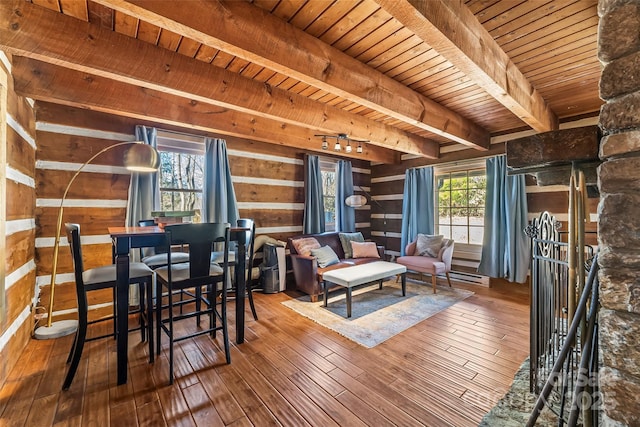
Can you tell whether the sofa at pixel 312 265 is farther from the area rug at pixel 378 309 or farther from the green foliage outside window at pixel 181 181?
the green foliage outside window at pixel 181 181

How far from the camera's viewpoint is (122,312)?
6.44ft

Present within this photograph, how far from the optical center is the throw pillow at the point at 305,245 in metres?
4.16

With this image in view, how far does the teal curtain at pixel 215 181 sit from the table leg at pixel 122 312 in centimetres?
186

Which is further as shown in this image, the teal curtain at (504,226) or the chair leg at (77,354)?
the teal curtain at (504,226)

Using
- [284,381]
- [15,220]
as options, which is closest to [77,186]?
[15,220]

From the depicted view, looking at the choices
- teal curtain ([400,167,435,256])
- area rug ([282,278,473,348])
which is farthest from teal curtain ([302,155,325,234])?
teal curtain ([400,167,435,256])

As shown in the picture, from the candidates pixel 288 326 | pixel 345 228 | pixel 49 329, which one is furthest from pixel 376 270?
pixel 49 329

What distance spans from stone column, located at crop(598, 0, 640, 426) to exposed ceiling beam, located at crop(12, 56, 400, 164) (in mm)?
3153

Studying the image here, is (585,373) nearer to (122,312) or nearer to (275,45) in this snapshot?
(275,45)

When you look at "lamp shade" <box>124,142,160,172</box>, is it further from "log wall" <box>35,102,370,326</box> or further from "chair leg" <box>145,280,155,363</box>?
"chair leg" <box>145,280,155,363</box>

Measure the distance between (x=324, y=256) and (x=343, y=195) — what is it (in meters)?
1.63

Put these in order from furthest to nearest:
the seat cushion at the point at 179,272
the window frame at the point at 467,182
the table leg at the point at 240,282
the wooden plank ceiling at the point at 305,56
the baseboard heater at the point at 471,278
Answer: the window frame at the point at 467,182, the baseboard heater at the point at 471,278, the table leg at the point at 240,282, the seat cushion at the point at 179,272, the wooden plank ceiling at the point at 305,56

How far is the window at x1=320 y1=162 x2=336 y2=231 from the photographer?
5.39 metres

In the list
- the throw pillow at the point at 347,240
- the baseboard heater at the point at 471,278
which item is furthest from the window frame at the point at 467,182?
the throw pillow at the point at 347,240
